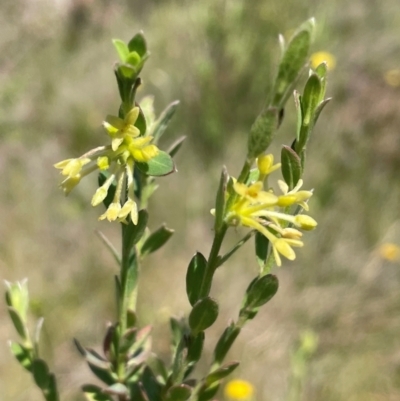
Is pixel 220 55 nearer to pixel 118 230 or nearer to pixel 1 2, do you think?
pixel 118 230

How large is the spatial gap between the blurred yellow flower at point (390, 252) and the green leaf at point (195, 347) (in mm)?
2788

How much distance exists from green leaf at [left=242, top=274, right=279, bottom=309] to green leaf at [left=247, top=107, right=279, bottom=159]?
0.56 feet

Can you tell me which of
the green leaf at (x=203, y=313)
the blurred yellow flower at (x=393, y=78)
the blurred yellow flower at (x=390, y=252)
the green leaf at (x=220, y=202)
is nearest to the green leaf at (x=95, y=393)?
the green leaf at (x=203, y=313)

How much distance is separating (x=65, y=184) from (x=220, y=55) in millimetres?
3843

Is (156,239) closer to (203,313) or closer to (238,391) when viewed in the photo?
(203,313)

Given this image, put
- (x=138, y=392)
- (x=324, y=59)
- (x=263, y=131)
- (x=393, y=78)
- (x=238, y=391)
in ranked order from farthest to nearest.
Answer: (x=393, y=78)
(x=324, y=59)
(x=238, y=391)
(x=138, y=392)
(x=263, y=131)

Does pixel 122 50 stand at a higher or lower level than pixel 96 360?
higher

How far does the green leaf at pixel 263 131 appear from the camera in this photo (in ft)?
1.55

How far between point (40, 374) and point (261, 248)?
395 mm

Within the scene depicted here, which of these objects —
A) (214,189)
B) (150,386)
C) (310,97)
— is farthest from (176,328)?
(214,189)

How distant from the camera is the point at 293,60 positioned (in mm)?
484

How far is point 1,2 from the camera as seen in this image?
17.3 feet

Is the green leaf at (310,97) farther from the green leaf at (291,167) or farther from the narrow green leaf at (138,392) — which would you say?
the narrow green leaf at (138,392)

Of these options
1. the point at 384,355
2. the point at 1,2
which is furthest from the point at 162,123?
the point at 1,2
